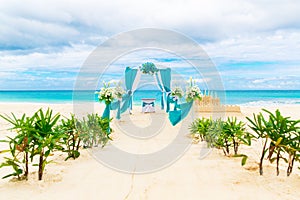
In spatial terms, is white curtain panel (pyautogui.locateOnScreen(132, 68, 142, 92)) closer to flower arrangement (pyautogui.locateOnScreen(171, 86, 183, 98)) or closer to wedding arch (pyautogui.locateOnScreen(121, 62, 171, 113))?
wedding arch (pyautogui.locateOnScreen(121, 62, 171, 113))

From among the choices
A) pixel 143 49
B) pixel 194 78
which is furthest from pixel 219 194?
pixel 194 78

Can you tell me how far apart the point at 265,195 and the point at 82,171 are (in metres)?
2.71

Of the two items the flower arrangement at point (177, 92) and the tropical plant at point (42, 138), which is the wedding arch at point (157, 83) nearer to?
the flower arrangement at point (177, 92)

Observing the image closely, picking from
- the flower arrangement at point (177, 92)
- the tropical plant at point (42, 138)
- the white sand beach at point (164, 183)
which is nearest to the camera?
the white sand beach at point (164, 183)

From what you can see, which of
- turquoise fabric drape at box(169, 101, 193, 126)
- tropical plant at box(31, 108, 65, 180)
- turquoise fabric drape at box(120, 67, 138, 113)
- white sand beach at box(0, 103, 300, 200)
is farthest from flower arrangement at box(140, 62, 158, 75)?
tropical plant at box(31, 108, 65, 180)

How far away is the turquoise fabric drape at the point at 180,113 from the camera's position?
11.7 meters

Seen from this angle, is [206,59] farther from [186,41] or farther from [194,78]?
[194,78]

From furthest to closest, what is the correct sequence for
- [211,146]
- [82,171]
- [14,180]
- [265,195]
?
[211,146] < [82,171] < [14,180] < [265,195]

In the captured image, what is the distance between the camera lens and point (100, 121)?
6.46m

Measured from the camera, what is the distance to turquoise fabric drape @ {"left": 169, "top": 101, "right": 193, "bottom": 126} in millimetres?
11656

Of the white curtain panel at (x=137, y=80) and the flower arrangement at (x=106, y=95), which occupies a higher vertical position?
the white curtain panel at (x=137, y=80)

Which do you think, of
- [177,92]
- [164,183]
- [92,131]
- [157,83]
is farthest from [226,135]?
[157,83]

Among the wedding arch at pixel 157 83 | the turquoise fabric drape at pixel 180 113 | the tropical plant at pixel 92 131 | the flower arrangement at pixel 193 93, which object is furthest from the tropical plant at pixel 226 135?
the wedding arch at pixel 157 83

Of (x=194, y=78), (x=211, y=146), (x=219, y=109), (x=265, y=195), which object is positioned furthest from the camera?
(x=219, y=109)
